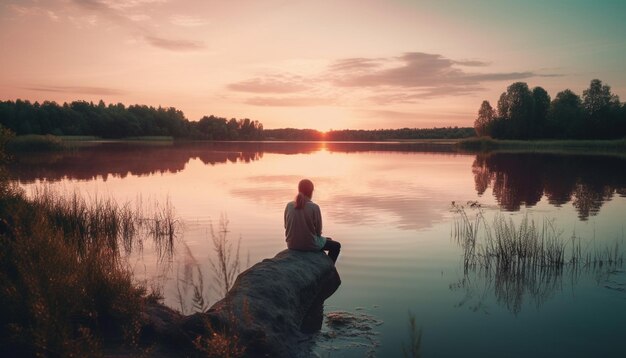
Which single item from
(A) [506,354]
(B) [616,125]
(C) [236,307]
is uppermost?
(B) [616,125]

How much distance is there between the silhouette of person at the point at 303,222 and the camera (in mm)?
9156

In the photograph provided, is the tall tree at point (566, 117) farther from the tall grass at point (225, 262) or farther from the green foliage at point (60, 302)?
the green foliage at point (60, 302)

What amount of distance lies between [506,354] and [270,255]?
6612 millimetres

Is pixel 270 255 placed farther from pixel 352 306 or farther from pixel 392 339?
pixel 392 339

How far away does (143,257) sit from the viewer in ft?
38.6

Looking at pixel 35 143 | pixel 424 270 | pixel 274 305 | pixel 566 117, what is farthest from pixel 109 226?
pixel 566 117

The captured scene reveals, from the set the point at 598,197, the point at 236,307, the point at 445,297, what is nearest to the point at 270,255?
the point at 445,297

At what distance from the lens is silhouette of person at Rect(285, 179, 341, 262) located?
916 cm

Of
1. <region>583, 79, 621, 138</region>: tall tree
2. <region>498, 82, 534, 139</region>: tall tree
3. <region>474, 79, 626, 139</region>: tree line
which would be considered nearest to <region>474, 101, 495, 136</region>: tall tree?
<region>474, 79, 626, 139</region>: tree line

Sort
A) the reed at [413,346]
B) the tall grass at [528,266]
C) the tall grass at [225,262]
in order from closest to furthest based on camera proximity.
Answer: the reed at [413,346], the tall grass at [225,262], the tall grass at [528,266]

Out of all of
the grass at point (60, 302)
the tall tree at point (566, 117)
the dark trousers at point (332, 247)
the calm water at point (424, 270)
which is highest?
the tall tree at point (566, 117)

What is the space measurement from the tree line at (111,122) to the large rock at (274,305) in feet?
363

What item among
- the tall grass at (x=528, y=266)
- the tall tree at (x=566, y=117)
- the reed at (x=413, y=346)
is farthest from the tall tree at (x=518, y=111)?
the reed at (x=413, y=346)

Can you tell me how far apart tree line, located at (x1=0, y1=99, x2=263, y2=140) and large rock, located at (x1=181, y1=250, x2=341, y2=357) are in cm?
11070
